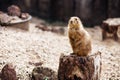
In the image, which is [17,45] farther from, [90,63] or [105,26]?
[105,26]

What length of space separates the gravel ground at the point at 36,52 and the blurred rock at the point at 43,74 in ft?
0.63

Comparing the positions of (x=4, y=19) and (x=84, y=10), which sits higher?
(x=4, y=19)

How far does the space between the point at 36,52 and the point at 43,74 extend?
128 centimetres

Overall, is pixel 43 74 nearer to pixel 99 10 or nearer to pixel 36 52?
pixel 36 52

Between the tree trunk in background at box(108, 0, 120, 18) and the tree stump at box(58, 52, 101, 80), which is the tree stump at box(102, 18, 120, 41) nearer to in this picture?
the tree trunk in background at box(108, 0, 120, 18)

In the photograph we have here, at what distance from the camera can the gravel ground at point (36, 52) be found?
5.62m

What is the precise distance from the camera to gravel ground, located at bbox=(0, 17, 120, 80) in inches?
221

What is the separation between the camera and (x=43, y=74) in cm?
509

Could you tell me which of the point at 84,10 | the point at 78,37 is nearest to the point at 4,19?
the point at 78,37

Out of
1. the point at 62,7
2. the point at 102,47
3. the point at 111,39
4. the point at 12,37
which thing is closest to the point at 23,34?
the point at 12,37

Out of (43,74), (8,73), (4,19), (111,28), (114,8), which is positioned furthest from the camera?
(114,8)

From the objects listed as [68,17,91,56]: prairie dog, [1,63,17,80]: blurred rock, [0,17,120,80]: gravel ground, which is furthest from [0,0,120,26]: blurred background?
[1,63,17,80]: blurred rock

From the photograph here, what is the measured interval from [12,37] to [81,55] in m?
2.26

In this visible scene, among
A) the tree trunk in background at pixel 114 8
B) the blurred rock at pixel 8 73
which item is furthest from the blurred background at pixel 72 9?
the blurred rock at pixel 8 73
